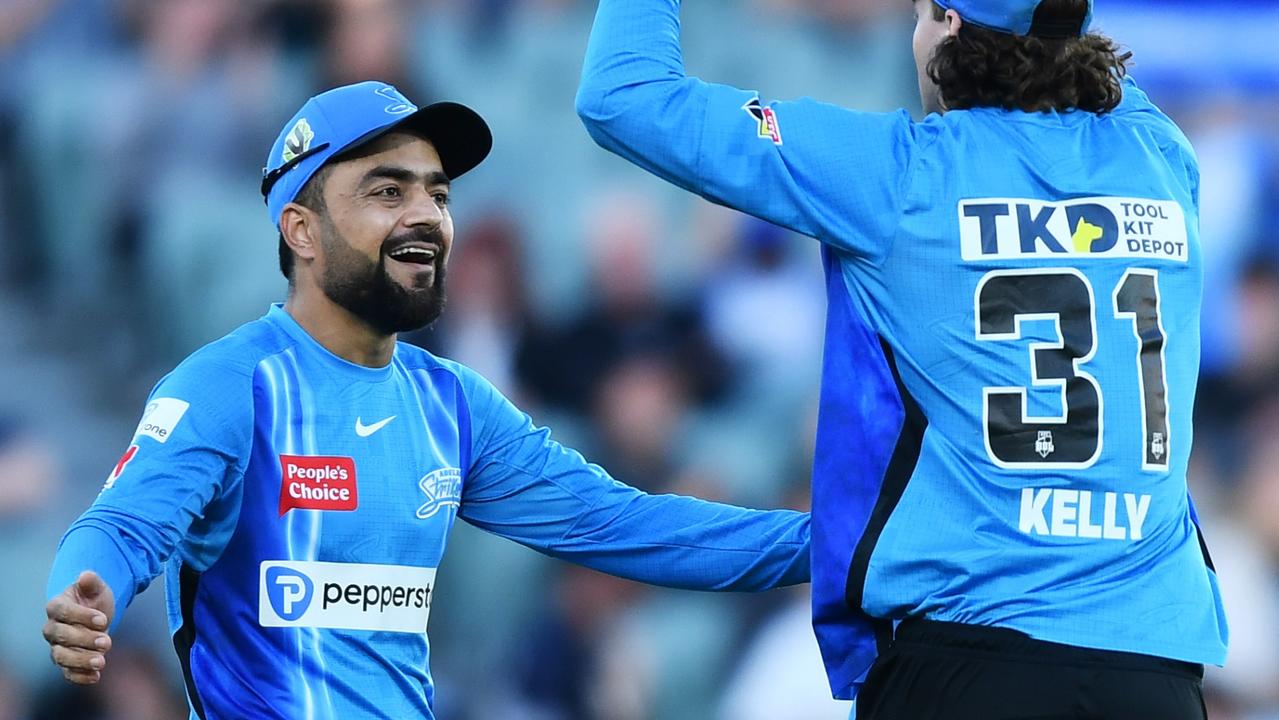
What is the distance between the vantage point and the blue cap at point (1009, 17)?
9.52ft

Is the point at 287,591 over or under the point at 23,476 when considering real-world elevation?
over

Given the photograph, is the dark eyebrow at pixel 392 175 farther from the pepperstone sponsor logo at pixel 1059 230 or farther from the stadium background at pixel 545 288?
the stadium background at pixel 545 288

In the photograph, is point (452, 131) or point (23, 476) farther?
point (23, 476)

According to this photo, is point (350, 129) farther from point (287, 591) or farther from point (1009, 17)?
point (1009, 17)

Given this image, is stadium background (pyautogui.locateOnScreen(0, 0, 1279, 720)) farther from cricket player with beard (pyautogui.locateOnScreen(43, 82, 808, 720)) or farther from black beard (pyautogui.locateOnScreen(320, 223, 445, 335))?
black beard (pyautogui.locateOnScreen(320, 223, 445, 335))

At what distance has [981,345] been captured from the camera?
279cm

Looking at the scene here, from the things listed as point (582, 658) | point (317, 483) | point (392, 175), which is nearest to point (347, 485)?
point (317, 483)

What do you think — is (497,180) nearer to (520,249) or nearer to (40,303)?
(520,249)

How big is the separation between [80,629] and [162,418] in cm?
60

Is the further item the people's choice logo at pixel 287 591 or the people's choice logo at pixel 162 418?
the people's choice logo at pixel 287 591

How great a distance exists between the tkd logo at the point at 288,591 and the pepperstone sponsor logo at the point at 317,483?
13cm

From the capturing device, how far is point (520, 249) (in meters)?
6.94

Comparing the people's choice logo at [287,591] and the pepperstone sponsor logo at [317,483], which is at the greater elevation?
the pepperstone sponsor logo at [317,483]

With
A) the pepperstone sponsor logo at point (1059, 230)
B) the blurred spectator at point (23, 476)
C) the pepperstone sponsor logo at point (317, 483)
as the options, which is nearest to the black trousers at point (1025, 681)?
the pepperstone sponsor logo at point (1059, 230)
